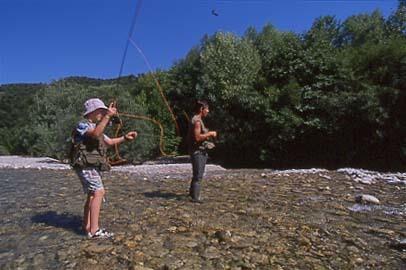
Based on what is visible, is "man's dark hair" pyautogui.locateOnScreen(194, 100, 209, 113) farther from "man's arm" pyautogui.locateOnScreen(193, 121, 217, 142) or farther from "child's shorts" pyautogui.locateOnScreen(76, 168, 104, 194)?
"child's shorts" pyautogui.locateOnScreen(76, 168, 104, 194)

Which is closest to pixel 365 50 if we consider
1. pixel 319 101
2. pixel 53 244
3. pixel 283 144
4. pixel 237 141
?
pixel 319 101

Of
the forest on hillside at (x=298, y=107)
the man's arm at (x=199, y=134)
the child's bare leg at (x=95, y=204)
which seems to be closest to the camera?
the child's bare leg at (x=95, y=204)

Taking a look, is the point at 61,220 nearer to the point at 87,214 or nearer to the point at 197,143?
the point at 87,214

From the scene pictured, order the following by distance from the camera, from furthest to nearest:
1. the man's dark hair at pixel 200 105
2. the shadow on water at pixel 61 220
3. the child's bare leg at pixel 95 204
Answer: the man's dark hair at pixel 200 105
the shadow on water at pixel 61 220
the child's bare leg at pixel 95 204

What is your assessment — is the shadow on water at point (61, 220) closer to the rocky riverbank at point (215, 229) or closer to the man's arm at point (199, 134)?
the rocky riverbank at point (215, 229)

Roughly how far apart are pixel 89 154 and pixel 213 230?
1.92 meters

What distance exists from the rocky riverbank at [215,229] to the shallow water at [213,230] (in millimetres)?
13

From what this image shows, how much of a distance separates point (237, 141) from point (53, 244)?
1614 cm

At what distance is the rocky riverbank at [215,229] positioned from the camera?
4785 millimetres

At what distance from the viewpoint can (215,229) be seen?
19.4 feet

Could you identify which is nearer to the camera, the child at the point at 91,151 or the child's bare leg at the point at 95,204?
the child at the point at 91,151

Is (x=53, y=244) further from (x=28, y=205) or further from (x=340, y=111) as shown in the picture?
(x=340, y=111)

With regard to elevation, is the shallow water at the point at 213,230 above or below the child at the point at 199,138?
below

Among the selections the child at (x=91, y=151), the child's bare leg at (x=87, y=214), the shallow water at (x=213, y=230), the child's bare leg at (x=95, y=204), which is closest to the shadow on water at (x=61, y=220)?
the shallow water at (x=213, y=230)
